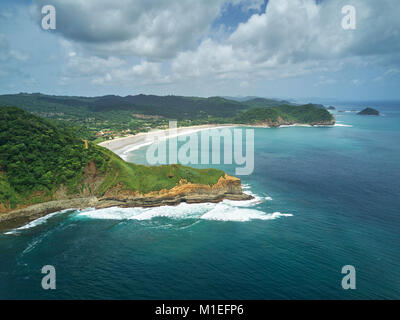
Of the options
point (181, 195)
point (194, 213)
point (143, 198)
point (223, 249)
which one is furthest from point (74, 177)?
point (223, 249)

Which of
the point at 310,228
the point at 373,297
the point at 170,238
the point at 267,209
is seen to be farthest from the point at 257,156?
the point at 373,297

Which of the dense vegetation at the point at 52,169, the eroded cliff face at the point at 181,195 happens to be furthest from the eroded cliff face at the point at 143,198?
the dense vegetation at the point at 52,169

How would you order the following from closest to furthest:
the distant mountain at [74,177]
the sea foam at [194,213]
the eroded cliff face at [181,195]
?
the distant mountain at [74,177] < the sea foam at [194,213] < the eroded cliff face at [181,195]

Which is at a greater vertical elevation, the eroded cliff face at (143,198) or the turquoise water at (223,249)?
the eroded cliff face at (143,198)

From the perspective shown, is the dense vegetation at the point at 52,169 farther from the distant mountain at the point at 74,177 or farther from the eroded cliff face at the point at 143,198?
the eroded cliff face at the point at 143,198

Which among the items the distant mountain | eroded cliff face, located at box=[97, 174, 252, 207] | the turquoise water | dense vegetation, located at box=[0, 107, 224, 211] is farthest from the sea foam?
dense vegetation, located at box=[0, 107, 224, 211]

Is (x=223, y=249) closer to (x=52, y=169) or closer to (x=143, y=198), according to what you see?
(x=143, y=198)
